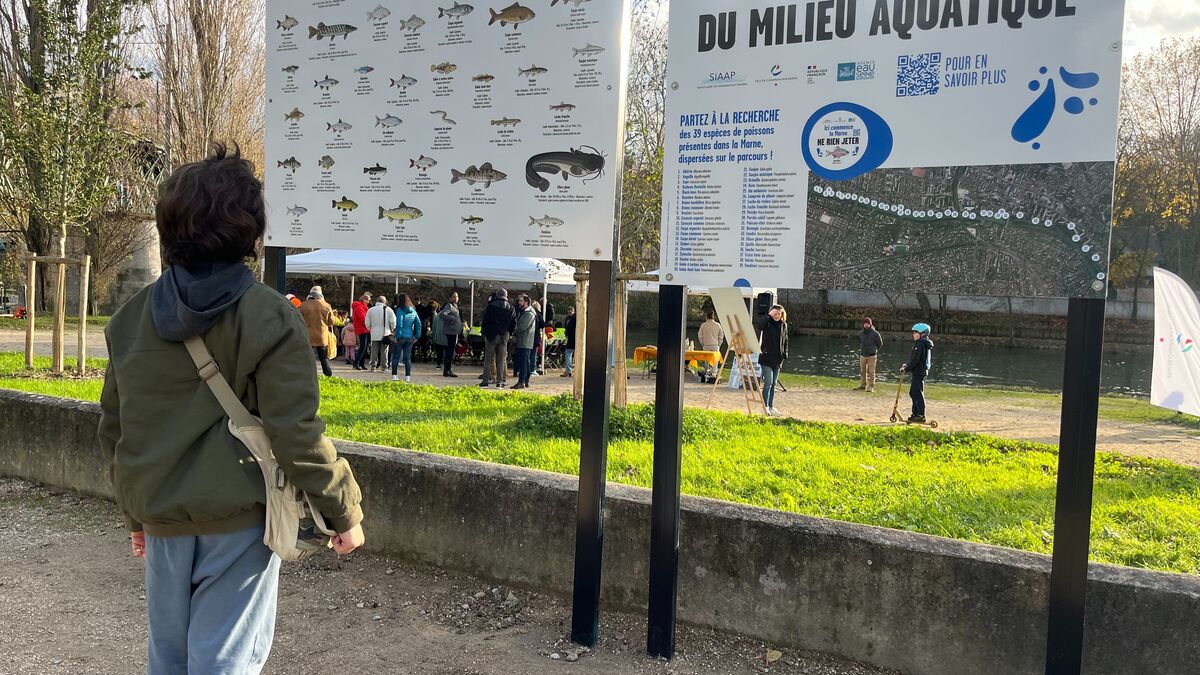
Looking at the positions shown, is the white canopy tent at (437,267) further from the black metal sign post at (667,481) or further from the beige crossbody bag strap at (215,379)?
the beige crossbody bag strap at (215,379)

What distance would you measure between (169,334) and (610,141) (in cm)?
206

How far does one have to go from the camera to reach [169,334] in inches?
86.1

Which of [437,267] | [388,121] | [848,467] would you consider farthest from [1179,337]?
[437,267]

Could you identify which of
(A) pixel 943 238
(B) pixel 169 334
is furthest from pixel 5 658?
(A) pixel 943 238

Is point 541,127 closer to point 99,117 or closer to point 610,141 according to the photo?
point 610,141

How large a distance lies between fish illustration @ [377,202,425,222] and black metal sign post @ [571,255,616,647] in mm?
992

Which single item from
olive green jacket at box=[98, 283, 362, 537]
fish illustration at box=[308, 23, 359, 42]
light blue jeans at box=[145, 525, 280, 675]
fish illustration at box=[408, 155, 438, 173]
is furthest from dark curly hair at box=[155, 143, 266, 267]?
fish illustration at box=[308, 23, 359, 42]

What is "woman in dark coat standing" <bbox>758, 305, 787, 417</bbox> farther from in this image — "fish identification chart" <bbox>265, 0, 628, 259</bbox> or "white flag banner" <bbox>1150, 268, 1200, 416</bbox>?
"fish identification chart" <bbox>265, 0, 628, 259</bbox>

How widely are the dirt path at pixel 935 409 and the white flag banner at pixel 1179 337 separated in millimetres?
736

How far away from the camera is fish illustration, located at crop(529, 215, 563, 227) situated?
3.86m

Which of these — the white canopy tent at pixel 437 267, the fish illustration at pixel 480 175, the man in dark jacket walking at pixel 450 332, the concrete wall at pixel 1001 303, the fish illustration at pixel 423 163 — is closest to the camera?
the fish illustration at pixel 480 175

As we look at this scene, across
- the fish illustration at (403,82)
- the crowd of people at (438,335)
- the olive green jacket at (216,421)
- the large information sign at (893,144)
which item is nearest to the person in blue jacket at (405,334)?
the crowd of people at (438,335)

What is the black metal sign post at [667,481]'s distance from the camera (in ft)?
12.1

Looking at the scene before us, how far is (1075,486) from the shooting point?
10.00ft
